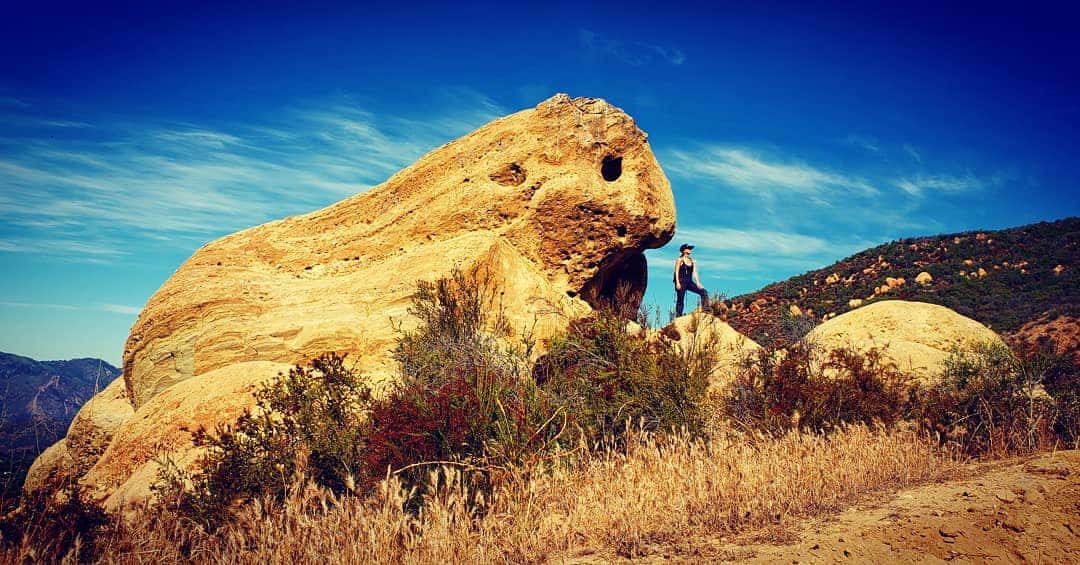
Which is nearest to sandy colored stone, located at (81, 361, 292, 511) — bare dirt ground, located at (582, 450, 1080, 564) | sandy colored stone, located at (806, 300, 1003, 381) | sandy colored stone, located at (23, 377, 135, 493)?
sandy colored stone, located at (23, 377, 135, 493)

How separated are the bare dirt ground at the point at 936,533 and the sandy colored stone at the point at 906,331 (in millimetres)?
6871

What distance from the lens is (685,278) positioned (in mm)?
16203

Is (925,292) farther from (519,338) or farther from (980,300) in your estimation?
(519,338)

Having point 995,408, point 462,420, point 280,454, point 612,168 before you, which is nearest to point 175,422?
point 280,454

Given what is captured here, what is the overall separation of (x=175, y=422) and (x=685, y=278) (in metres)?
11.8

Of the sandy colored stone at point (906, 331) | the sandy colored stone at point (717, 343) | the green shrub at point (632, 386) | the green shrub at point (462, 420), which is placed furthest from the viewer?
the sandy colored stone at point (906, 331)

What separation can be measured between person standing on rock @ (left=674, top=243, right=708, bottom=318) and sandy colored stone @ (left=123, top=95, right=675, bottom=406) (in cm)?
110

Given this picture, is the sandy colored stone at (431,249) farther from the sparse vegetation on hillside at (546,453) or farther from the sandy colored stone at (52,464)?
the sandy colored stone at (52,464)

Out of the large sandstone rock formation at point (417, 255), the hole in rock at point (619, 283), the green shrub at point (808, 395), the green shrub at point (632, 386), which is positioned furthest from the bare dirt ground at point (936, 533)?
the hole in rock at point (619, 283)

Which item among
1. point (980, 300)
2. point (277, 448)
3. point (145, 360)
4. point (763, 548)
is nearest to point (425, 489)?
point (277, 448)

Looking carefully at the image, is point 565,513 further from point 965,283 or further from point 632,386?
point 965,283

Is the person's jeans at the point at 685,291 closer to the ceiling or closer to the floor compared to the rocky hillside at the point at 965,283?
closer to the floor

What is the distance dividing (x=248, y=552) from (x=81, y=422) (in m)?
11.9

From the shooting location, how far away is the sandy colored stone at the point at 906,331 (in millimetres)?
13438
